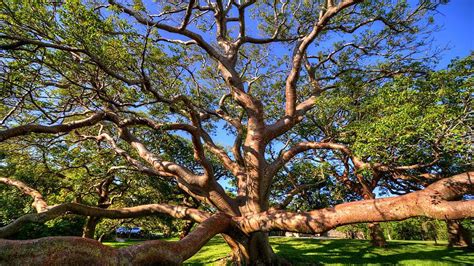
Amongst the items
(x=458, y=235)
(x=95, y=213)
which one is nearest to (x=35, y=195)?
(x=95, y=213)

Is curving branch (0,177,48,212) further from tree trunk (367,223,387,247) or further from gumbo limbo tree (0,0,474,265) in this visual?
tree trunk (367,223,387,247)

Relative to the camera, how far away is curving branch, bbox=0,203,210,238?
230 inches

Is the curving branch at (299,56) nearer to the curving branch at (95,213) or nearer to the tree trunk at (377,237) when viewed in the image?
the curving branch at (95,213)

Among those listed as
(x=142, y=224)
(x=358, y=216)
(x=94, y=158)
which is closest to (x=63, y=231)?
(x=142, y=224)

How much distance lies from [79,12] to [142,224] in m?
12.8

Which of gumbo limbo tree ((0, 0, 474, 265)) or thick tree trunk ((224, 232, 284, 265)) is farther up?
gumbo limbo tree ((0, 0, 474, 265))

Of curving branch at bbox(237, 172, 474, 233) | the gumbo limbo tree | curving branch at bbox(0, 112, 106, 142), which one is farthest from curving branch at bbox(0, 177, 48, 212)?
curving branch at bbox(237, 172, 474, 233)

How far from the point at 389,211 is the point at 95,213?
7.27 meters

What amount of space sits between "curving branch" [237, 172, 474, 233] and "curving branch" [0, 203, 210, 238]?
215 cm

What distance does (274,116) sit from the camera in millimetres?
11516

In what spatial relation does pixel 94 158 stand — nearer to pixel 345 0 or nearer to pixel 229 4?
pixel 229 4

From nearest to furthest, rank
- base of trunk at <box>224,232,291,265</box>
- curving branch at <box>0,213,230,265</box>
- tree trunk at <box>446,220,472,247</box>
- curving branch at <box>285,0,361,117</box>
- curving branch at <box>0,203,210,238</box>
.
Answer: curving branch at <box>0,213,230,265</box>
curving branch at <box>0,203,210,238</box>
base of trunk at <box>224,232,291,265</box>
curving branch at <box>285,0,361,117</box>
tree trunk at <box>446,220,472,247</box>

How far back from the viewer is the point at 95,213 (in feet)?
22.9

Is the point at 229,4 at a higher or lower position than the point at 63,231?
higher
